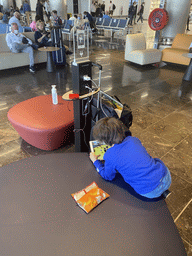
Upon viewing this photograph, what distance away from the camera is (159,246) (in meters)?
1.19

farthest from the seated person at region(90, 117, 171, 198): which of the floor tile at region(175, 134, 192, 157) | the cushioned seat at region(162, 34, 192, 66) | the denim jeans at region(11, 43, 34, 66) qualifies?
the cushioned seat at region(162, 34, 192, 66)

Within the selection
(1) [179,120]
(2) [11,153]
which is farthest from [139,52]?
(2) [11,153]

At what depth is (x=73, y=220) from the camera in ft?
4.23

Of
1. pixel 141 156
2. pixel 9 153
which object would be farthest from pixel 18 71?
pixel 141 156

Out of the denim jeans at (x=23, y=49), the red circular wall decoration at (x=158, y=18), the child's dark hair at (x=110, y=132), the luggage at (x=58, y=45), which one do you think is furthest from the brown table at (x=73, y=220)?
the red circular wall decoration at (x=158, y=18)

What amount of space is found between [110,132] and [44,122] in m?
1.26

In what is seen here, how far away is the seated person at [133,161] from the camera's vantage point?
1.31 m

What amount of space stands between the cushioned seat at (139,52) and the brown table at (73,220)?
522 centimetres

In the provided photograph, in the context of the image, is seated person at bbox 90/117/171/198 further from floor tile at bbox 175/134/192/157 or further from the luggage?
the luggage

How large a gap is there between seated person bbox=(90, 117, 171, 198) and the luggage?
5.14 metres

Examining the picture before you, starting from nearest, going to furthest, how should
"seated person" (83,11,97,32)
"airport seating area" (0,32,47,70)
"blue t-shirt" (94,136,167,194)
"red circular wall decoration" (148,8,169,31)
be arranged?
"blue t-shirt" (94,136,167,194), "airport seating area" (0,32,47,70), "red circular wall decoration" (148,8,169,31), "seated person" (83,11,97,32)

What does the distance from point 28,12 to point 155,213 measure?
1535 centimetres

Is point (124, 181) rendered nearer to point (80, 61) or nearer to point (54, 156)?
point (54, 156)

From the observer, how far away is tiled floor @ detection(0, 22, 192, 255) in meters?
2.20
